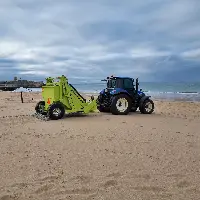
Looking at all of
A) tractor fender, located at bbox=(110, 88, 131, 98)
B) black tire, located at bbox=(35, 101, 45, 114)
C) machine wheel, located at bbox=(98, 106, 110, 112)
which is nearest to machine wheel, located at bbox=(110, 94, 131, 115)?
tractor fender, located at bbox=(110, 88, 131, 98)

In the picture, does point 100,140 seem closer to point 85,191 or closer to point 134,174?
point 134,174

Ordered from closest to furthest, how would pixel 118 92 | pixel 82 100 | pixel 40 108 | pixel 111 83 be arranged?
pixel 82 100 → pixel 40 108 → pixel 118 92 → pixel 111 83

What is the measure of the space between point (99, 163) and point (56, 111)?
6151 millimetres

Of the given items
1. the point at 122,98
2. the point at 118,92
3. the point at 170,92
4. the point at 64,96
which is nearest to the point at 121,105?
the point at 122,98

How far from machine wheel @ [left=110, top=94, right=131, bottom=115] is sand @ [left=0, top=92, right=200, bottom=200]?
12.6ft

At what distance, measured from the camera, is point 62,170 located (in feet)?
16.9

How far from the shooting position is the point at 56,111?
11.4 metres

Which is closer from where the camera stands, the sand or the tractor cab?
the sand

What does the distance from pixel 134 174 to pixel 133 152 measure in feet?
4.54

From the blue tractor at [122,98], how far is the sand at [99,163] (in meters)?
3.99

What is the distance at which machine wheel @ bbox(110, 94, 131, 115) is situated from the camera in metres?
13.0

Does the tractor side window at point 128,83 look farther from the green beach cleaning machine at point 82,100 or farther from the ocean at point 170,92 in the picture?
the ocean at point 170,92

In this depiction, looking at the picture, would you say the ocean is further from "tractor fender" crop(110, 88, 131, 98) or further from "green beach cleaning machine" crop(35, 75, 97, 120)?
"green beach cleaning machine" crop(35, 75, 97, 120)

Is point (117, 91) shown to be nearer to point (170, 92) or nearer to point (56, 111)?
point (56, 111)
